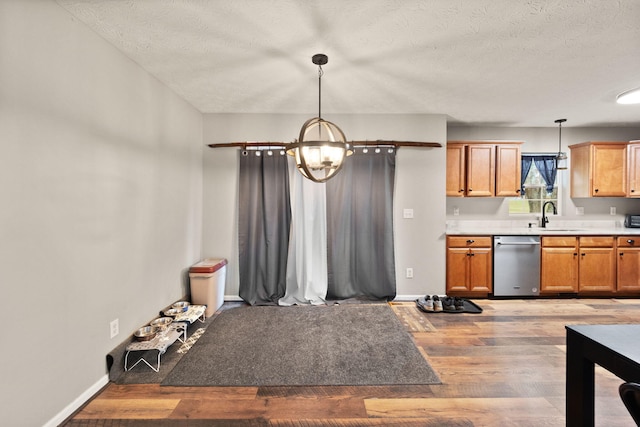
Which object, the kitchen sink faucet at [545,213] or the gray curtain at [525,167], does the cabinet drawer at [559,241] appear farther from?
the gray curtain at [525,167]

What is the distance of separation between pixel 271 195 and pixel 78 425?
9.15 feet

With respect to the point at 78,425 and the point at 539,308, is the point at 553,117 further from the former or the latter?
the point at 78,425

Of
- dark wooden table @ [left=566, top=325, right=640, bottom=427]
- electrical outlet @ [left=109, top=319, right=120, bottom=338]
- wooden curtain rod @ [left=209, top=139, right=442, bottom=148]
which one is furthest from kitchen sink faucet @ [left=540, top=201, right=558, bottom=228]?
electrical outlet @ [left=109, top=319, right=120, bottom=338]

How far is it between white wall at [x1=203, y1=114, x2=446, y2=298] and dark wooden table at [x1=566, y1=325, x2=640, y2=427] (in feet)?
Result: 8.83

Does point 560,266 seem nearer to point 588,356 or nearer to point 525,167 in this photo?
point 525,167

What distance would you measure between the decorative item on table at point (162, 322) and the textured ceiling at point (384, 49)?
2.34 meters

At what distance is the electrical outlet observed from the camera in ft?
7.41

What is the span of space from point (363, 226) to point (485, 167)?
202 centimetres

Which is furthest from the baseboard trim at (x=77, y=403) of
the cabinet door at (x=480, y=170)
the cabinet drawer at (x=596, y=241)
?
the cabinet drawer at (x=596, y=241)

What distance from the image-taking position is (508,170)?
4293 millimetres

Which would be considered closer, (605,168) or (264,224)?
(264,224)

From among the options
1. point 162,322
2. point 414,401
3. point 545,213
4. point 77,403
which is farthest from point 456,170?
point 77,403

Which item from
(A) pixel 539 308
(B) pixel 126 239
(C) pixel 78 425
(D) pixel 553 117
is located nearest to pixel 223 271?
(B) pixel 126 239

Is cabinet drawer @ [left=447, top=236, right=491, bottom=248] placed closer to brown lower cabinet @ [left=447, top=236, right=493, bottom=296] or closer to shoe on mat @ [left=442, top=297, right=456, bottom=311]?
brown lower cabinet @ [left=447, top=236, right=493, bottom=296]
